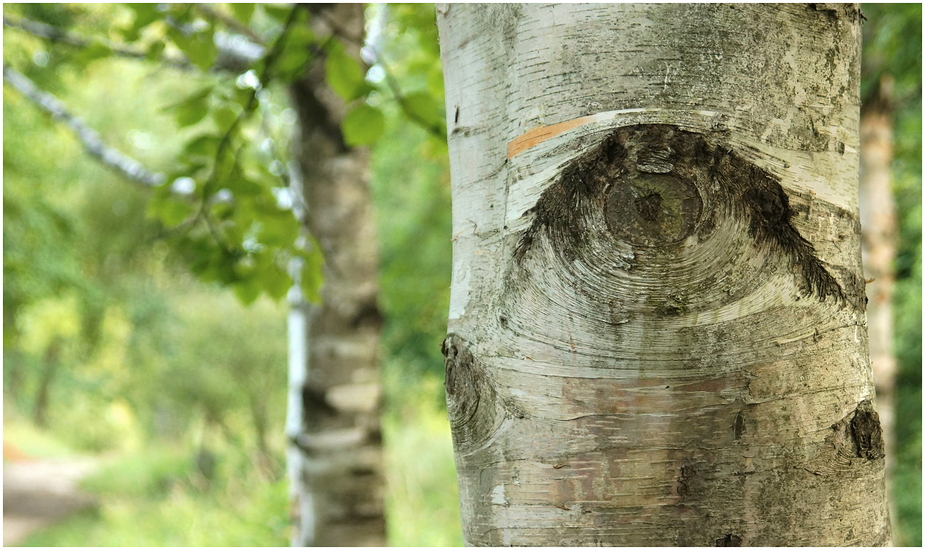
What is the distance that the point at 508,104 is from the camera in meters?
0.65

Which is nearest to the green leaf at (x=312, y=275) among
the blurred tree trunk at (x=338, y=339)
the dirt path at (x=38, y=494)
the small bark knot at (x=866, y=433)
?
the blurred tree trunk at (x=338, y=339)

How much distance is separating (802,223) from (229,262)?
4.58 feet

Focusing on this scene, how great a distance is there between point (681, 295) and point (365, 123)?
1.10 meters

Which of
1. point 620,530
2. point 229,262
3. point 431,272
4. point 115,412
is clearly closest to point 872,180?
point 229,262

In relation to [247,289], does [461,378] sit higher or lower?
lower

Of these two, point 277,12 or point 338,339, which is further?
point 338,339

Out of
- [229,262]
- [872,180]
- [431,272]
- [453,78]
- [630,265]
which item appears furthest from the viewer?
[431,272]

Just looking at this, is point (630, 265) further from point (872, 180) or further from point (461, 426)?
point (872, 180)

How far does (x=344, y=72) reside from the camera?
146 cm

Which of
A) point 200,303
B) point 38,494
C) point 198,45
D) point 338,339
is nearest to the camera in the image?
point 198,45

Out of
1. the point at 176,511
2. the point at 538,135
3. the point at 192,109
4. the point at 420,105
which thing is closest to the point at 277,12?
the point at 192,109

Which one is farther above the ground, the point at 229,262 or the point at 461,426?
the point at 229,262

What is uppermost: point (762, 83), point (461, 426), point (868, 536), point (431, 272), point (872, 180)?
point (431, 272)

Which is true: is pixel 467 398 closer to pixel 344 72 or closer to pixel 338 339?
pixel 344 72
